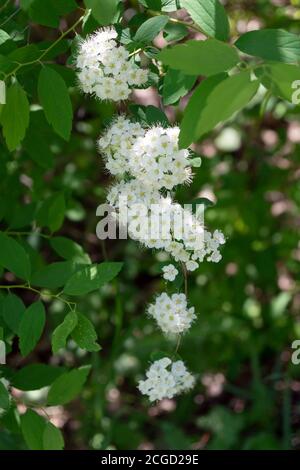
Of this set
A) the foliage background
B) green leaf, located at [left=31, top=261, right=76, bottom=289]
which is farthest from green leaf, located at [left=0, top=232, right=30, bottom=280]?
the foliage background

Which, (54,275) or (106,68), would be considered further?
(54,275)

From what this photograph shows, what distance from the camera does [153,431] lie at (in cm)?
280

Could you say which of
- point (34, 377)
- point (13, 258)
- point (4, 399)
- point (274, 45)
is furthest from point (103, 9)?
point (34, 377)

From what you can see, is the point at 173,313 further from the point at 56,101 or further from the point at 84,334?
the point at 56,101

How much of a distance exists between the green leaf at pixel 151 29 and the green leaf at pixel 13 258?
50 centimetres

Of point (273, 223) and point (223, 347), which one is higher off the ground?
point (273, 223)

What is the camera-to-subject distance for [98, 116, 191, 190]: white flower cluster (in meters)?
1.32

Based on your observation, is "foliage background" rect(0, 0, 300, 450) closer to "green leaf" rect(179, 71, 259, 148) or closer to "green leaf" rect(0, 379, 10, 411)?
"green leaf" rect(0, 379, 10, 411)

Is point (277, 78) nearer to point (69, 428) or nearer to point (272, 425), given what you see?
point (272, 425)

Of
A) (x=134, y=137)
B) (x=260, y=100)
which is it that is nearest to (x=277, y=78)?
(x=134, y=137)

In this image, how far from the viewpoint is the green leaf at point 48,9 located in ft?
4.93

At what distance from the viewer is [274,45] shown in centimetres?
124

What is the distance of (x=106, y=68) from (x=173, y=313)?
1.66 ft

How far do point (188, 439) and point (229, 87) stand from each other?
177 centimetres
